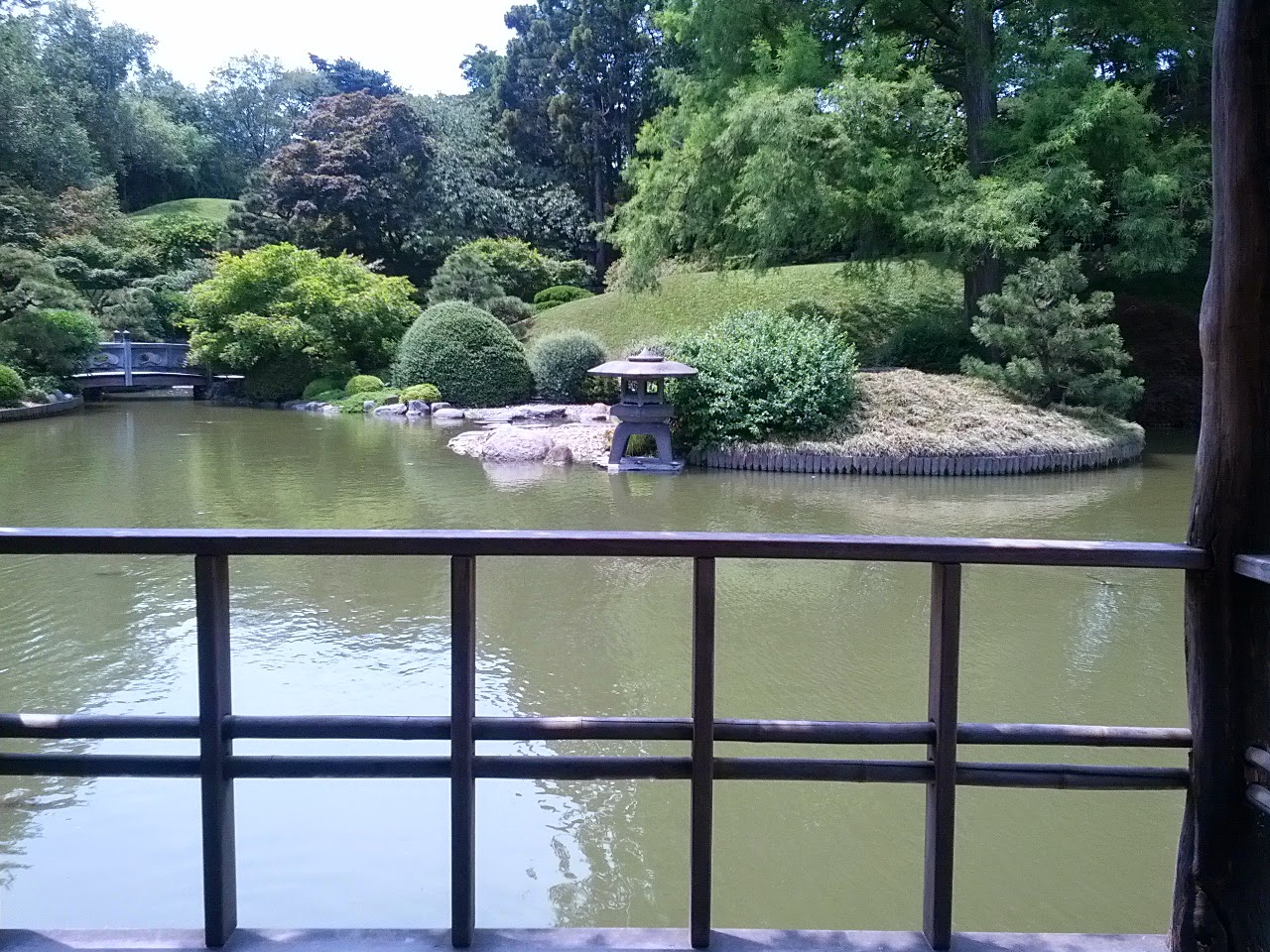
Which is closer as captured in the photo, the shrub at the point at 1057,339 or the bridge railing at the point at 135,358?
the shrub at the point at 1057,339

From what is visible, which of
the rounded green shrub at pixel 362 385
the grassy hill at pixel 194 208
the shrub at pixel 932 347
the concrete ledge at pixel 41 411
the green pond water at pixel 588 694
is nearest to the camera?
the green pond water at pixel 588 694

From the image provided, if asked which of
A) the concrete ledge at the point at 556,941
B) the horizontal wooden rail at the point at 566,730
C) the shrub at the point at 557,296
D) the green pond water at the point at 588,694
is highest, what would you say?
the shrub at the point at 557,296

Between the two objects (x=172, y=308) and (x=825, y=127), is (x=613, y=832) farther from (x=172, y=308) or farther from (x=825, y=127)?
(x=172, y=308)

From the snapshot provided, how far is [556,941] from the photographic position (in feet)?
6.60

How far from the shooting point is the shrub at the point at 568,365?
61.6ft

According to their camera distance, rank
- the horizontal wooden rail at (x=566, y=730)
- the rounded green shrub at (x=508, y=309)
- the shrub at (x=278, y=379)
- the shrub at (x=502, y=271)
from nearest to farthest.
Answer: the horizontal wooden rail at (x=566, y=730), the shrub at (x=278, y=379), the rounded green shrub at (x=508, y=309), the shrub at (x=502, y=271)

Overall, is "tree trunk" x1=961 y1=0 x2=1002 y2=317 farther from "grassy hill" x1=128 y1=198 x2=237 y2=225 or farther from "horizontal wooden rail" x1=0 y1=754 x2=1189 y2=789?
"grassy hill" x1=128 y1=198 x2=237 y2=225

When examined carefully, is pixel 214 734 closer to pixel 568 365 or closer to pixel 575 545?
pixel 575 545

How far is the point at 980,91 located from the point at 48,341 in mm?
16176

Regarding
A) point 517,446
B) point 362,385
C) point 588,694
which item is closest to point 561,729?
point 588,694

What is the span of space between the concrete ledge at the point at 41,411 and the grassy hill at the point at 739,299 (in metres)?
8.93

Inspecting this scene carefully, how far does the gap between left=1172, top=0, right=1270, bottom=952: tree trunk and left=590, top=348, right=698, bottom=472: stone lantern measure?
31.3 ft

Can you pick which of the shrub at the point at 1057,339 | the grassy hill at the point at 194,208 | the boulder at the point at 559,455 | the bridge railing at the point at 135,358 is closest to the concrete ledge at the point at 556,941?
the boulder at the point at 559,455

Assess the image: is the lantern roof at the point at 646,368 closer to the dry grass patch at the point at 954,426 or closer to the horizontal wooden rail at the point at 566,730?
the dry grass patch at the point at 954,426
